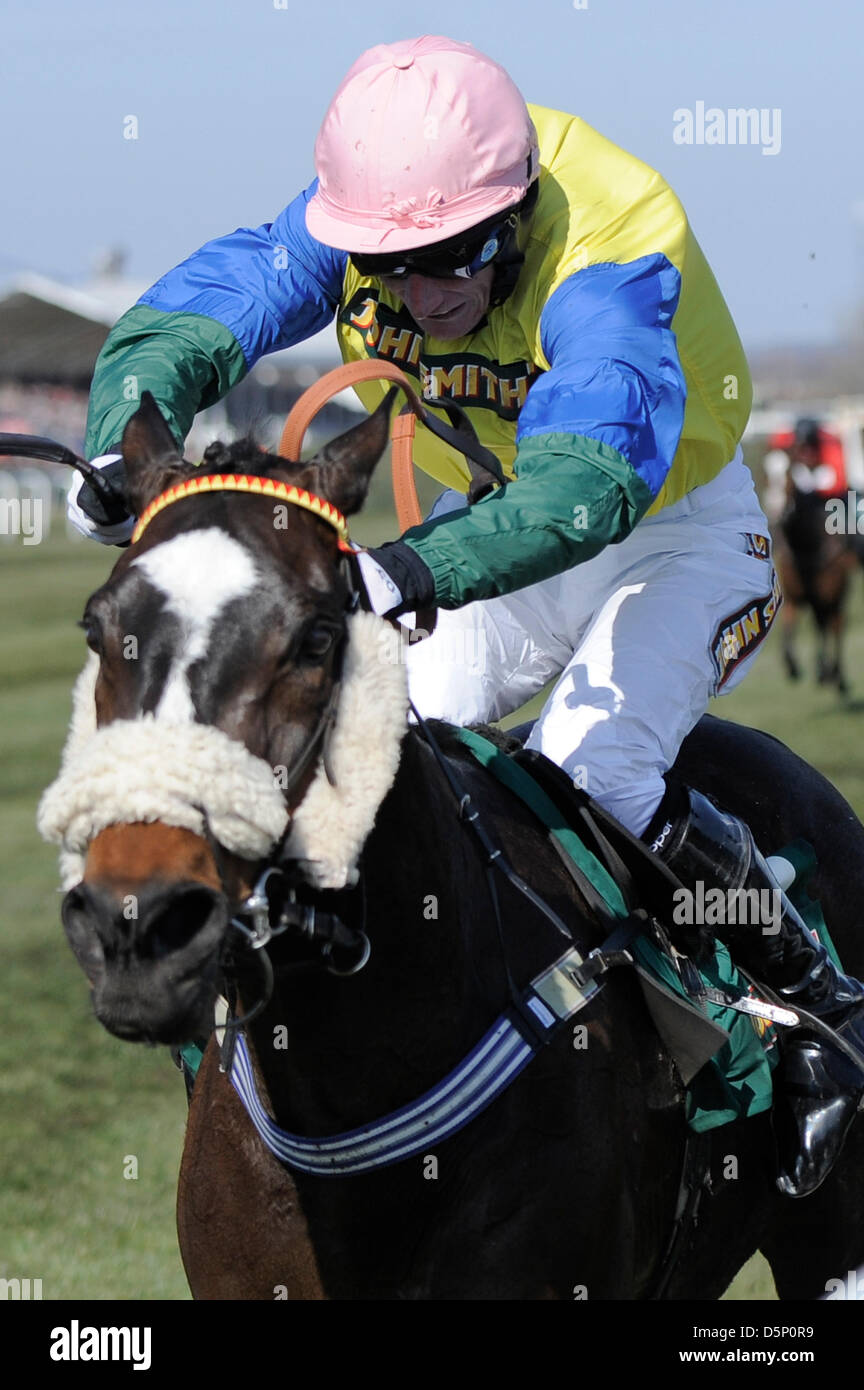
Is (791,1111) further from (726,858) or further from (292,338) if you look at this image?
(292,338)

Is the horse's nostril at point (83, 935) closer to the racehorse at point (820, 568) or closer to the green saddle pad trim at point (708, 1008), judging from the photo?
the green saddle pad trim at point (708, 1008)

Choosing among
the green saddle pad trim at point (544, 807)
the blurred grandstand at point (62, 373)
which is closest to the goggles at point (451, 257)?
the green saddle pad trim at point (544, 807)

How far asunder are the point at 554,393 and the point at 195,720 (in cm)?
101

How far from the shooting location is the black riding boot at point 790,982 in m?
3.21

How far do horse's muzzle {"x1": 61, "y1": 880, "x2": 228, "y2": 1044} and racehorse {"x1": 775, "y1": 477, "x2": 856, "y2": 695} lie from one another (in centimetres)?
1410

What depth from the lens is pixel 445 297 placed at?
3.18 m

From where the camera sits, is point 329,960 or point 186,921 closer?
point 186,921

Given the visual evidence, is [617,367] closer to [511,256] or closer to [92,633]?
[511,256]

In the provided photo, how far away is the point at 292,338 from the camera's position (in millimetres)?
3539

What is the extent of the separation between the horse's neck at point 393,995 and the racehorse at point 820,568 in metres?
13.4

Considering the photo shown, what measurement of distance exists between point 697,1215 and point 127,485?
1.70m

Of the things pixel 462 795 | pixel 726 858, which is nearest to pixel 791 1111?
pixel 726 858

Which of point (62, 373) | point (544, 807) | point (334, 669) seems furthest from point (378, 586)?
point (62, 373)
